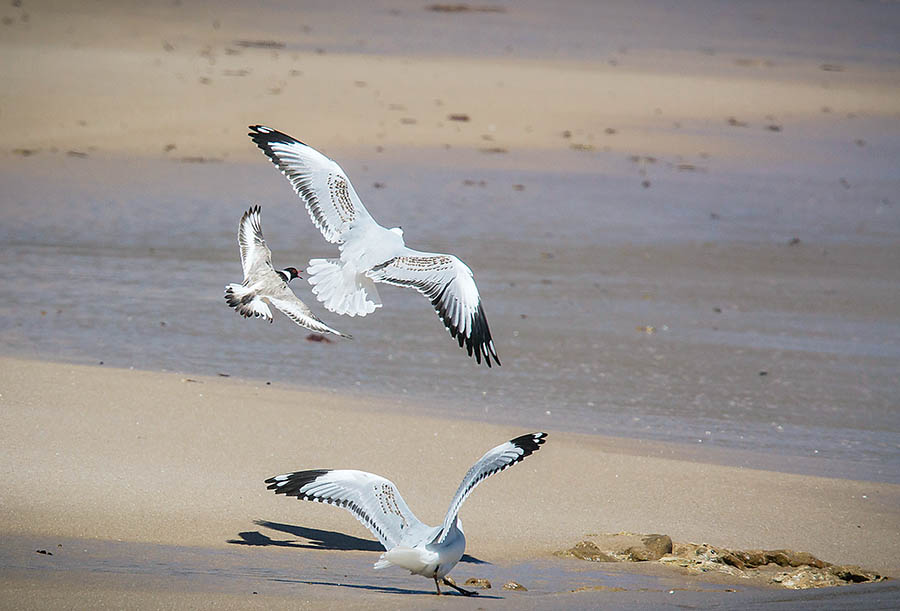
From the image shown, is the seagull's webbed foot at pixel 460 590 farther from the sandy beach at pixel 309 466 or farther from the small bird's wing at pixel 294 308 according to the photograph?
the small bird's wing at pixel 294 308

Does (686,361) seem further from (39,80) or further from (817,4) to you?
(817,4)

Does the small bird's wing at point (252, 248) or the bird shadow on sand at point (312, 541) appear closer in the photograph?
the bird shadow on sand at point (312, 541)

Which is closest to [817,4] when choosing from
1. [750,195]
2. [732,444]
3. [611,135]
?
[611,135]

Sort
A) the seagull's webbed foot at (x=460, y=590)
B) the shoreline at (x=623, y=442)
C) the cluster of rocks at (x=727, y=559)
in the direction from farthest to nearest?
the shoreline at (x=623, y=442)
the cluster of rocks at (x=727, y=559)
the seagull's webbed foot at (x=460, y=590)

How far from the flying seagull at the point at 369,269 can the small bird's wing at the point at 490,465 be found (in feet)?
3.52

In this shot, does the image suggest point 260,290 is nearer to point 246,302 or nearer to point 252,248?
point 246,302

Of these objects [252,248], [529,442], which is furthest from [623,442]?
[529,442]

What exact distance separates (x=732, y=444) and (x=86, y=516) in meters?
3.56

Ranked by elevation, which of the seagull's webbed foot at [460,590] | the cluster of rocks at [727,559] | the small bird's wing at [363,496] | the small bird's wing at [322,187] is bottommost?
the seagull's webbed foot at [460,590]

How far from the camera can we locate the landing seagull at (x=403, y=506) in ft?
14.3

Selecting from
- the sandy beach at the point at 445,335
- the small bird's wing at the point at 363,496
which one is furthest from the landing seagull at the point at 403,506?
the sandy beach at the point at 445,335

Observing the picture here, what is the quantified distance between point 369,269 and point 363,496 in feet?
5.33

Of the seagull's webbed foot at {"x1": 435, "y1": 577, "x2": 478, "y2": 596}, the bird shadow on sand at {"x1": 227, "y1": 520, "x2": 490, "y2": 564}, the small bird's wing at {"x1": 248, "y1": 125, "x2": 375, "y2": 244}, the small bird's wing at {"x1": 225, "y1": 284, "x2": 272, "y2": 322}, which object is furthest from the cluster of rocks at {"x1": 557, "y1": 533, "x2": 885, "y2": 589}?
the small bird's wing at {"x1": 248, "y1": 125, "x2": 375, "y2": 244}

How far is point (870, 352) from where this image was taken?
29.4ft
